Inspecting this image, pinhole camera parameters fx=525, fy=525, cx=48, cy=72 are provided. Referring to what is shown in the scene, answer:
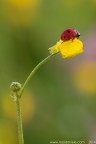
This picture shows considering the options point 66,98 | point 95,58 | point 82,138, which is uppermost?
point 95,58

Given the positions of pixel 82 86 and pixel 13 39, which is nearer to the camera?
pixel 82 86

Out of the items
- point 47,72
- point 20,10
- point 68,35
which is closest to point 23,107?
point 47,72

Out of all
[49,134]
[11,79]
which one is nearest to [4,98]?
[11,79]

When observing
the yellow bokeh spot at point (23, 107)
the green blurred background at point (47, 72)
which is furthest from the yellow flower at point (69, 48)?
the yellow bokeh spot at point (23, 107)

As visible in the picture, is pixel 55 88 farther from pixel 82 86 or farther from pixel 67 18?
pixel 67 18

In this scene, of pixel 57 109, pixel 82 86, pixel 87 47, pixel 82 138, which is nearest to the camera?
pixel 82 138

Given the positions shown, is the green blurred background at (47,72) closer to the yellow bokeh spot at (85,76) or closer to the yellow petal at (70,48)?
the yellow bokeh spot at (85,76)

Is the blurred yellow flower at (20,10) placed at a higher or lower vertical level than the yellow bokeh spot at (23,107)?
higher

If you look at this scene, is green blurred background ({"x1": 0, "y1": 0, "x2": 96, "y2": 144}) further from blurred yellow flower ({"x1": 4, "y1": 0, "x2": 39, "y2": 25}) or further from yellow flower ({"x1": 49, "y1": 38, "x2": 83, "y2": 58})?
yellow flower ({"x1": 49, "y1": 38, "x2": 83, "y2": 58})
